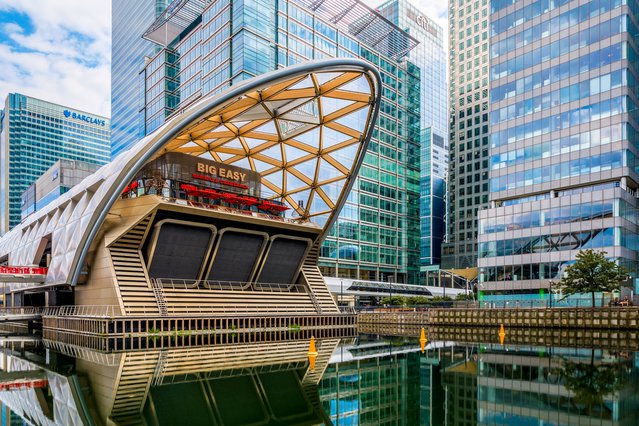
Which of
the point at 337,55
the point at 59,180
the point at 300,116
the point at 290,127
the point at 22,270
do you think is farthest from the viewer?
the point at 59,180

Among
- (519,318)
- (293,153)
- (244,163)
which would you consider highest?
(293,153)

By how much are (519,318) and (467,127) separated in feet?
349

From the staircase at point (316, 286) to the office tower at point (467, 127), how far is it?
9297 cm

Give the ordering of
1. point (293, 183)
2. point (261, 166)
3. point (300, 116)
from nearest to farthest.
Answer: point (300, 116) < point (261, 166) < point (293, 183)

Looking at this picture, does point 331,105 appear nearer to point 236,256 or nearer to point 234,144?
point 234,144

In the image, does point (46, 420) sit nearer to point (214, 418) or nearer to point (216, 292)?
point (214, 418)

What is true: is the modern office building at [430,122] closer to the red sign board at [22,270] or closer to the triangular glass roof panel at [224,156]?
the triangular glass roof panel at [224,156]

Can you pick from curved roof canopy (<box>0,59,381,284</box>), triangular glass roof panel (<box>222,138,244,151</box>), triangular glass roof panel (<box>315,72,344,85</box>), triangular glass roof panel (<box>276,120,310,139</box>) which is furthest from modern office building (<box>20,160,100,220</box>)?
triangular glass roof panel (<box>315,72,344,85</box>)

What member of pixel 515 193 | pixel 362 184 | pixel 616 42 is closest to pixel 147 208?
pixel 515 193

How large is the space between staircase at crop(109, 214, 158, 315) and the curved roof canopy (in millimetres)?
2524

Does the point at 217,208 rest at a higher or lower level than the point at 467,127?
lower

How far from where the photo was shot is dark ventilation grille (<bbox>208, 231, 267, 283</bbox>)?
53.3m

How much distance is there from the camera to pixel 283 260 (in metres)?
58.9

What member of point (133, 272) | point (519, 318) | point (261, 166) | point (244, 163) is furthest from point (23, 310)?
point (519, 318)
